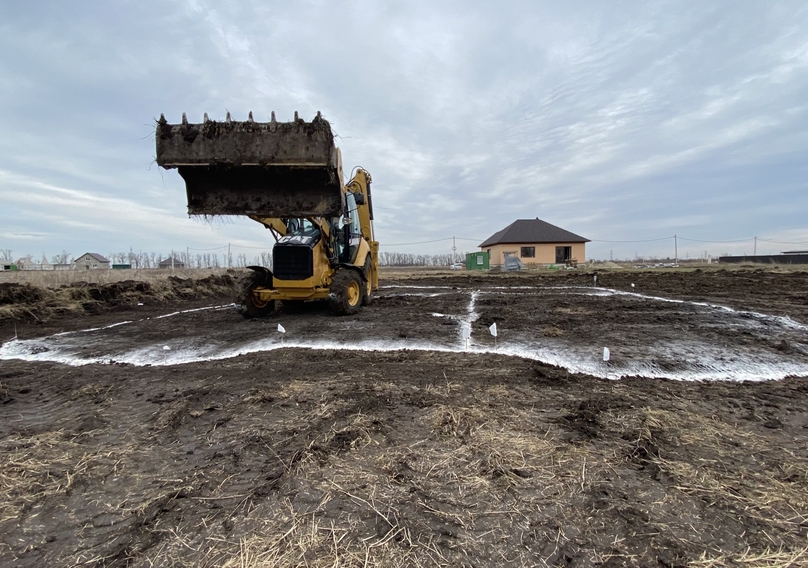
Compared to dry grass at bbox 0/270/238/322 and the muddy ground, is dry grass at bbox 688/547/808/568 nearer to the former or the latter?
the muddy ground

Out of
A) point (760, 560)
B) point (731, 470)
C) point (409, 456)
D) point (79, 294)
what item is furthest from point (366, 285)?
point (79, 294)

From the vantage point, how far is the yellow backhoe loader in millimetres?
6809

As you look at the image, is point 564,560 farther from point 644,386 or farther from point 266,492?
point 644,386

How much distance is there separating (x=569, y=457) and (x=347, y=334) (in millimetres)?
4756

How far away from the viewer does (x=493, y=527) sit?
2.07 metres

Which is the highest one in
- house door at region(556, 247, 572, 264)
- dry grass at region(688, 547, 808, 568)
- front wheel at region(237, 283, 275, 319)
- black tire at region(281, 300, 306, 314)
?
house door at region(556, 247, 572, 264)

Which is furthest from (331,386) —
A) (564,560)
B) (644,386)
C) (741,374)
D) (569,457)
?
(741,374)


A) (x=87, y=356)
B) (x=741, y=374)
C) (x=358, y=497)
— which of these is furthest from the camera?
(x=87, y=356)

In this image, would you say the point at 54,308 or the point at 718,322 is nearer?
the point at 718,322

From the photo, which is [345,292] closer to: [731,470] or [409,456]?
[409,456]

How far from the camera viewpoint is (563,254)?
4350 cm

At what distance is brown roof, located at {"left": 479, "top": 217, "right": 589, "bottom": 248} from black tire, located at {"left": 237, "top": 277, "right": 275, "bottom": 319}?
37515 millimetres

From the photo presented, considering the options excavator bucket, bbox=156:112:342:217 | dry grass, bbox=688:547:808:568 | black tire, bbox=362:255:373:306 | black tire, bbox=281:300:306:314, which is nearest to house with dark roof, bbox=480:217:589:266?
black tire, bbox=362:255:373:306

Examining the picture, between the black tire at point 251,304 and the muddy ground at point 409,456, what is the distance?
106 inches
